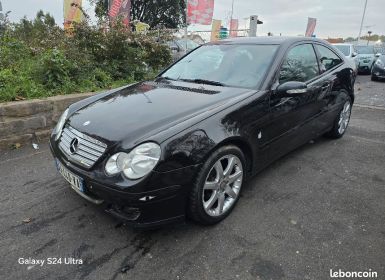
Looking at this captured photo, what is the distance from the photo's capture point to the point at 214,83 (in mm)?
3227

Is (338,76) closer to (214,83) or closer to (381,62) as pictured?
(214,83)

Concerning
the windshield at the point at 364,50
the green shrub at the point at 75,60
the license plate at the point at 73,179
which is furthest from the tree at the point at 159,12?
the license plate at the point at 73,179

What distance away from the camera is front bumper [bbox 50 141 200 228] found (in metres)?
2.14

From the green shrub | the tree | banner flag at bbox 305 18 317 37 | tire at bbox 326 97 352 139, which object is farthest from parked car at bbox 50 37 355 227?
the tree

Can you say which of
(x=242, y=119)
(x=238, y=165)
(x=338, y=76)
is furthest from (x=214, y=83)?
(x=338, y=76)

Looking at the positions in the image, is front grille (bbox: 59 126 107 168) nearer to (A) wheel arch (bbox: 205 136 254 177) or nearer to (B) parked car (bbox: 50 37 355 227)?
(B) parked car (bbox: 50 37 355 227)

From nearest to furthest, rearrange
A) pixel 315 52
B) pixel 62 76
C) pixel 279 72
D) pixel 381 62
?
1. pixel 279 72
2. pixel 315 52
3. pixel 62 76
4. pixel 381 62

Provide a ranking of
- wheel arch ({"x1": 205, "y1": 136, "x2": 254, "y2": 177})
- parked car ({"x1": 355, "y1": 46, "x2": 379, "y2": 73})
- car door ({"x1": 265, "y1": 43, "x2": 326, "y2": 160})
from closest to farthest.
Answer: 1. wheel arch ({"x1": 205, "y1": 136, "x2": 254, "y2": 177})
2. car door ({"x1": 265, "y1": 43, "x2": 326, "y2": 160})
3. parked car ({"x1": 355, "y1": 46, "x2": 379, "y2": 73})

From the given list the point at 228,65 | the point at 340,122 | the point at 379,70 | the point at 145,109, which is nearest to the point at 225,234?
the point at 145,109

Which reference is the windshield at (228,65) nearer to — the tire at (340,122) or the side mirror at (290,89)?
the side mirror at (290,89)

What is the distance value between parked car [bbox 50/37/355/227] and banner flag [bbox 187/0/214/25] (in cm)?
961

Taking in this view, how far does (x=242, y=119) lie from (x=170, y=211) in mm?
1024

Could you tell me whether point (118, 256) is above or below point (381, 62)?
below

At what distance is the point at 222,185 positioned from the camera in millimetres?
2695
